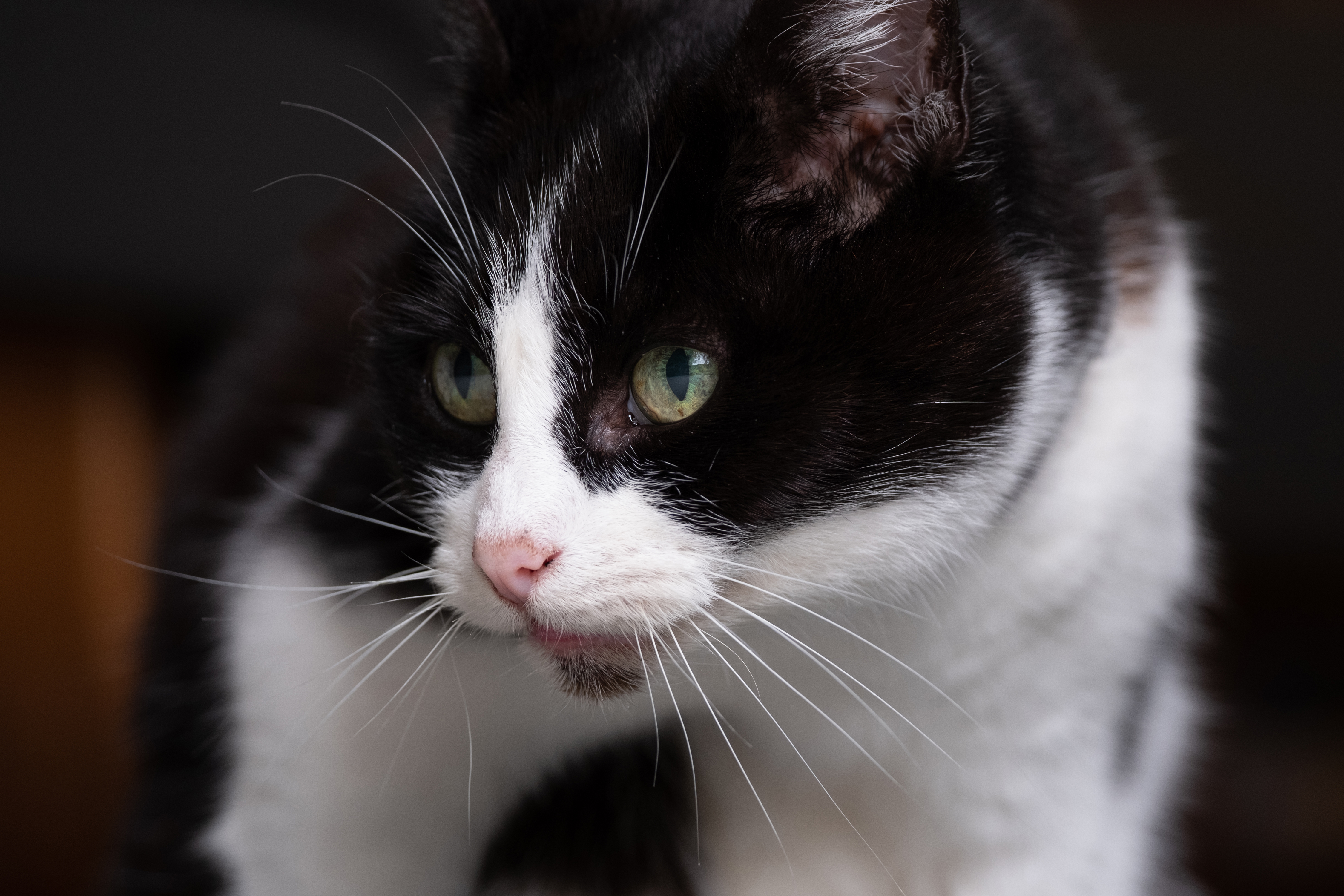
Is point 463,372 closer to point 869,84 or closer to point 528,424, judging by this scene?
point 528,424

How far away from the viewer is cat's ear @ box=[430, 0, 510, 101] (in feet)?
2.34

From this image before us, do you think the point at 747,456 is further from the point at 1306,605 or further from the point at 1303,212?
the point at 1306,605

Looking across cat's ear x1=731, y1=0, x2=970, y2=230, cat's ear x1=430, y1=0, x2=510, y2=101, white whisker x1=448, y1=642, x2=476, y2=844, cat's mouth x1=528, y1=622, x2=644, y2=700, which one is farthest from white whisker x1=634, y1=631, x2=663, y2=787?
cat's ear x1=430, y1=0, x2=510, y2=101

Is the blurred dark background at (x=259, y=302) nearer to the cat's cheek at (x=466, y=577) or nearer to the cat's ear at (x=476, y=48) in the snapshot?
the cat's ear at (x=476, y=48)

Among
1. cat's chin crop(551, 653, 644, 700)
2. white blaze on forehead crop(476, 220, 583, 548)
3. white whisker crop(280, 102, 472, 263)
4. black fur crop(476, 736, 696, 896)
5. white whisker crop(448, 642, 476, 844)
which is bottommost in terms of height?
black fur crop(476, 736, 696, 896)

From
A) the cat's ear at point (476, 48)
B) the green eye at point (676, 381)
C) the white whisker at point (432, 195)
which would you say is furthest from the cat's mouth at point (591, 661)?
the cat's ear at point (476, 48)

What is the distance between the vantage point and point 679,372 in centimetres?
62

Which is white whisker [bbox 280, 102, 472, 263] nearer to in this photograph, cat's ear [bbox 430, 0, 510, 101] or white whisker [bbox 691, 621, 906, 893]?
cat's ear [bbox 430, 0, 510, 101]

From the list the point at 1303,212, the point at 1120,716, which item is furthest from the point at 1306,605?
the point at 1120,716

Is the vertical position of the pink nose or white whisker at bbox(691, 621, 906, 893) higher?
the pink nose

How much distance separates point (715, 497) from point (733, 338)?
0.08 metres

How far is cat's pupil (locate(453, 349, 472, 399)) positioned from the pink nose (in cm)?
12

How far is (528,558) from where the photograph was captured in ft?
1.85

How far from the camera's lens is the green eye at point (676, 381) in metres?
0.62
